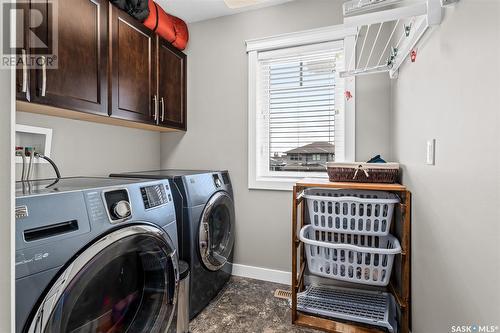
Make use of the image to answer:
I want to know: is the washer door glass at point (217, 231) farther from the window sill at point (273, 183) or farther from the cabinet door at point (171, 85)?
the cabinet door at point (171, 85)

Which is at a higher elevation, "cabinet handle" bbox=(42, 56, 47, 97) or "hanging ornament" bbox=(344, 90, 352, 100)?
"hanging ornament" bbox=(344, 90, 352, 100)

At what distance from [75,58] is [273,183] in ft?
5.24

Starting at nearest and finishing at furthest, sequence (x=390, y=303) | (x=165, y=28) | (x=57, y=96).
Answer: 1. (x=57, y=96)
2. (x=390, y=303)
3. (x=165, y=28)

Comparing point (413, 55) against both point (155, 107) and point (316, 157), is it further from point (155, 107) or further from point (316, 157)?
point (155, 107)

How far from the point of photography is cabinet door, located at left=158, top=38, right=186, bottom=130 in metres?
2.12

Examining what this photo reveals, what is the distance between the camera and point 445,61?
3.21ft

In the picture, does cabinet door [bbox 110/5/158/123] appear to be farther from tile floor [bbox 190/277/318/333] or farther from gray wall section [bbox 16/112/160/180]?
tile floor [bbox 190/277/318/333]

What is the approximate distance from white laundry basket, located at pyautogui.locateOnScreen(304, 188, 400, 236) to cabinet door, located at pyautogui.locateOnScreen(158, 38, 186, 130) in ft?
4.47

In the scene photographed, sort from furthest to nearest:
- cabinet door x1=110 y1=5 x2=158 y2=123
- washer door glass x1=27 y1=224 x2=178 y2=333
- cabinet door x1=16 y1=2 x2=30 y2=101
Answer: cabinet door x1=110 y1=5 x2=158 y2=123 < cabinet door x1=16 y1=2 x2=30 y2=101 < washer door glass x1=27 y1=224 x2=178 y2=333

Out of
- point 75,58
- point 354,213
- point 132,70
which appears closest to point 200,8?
point 132,70

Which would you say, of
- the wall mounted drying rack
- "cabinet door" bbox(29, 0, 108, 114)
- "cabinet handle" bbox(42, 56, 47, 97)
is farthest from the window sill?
"cabinet handle" bbox(42, 56, 47, 97)

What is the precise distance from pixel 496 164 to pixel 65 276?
1.31 metres

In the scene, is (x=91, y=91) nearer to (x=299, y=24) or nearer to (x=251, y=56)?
(x=251, y=56)

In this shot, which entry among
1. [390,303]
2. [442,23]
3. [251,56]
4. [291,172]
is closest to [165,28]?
[251,56]
